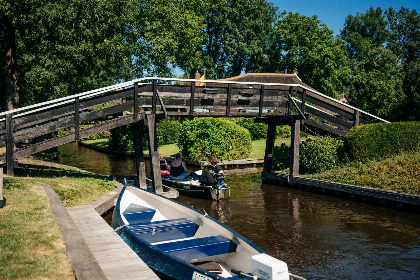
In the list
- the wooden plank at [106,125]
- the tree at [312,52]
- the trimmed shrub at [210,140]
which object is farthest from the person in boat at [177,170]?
the tree at [312,52]

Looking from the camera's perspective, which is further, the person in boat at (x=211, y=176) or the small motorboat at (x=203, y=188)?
the person in boat at (x=211, y=176)

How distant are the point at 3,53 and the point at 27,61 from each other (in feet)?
7.55

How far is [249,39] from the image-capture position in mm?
64125

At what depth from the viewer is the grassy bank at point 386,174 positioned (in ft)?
52.2

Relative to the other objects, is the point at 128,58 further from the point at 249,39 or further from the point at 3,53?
the point at 249,39

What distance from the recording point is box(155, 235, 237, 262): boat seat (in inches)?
323

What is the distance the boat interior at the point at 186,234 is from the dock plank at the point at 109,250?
0.59 m

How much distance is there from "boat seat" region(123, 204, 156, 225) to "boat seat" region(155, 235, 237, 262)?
2895mm

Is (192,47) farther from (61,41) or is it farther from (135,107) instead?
(135,107)

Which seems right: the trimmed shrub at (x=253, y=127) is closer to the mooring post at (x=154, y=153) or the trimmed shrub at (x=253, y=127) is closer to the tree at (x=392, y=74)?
the tree at (x=392, y=74)

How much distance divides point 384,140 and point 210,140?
12663 mm

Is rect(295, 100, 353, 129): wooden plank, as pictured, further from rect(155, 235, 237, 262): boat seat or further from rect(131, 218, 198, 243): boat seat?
rect(155, 235, 237, 262): boat seat

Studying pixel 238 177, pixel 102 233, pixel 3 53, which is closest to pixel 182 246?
pixel 102 233

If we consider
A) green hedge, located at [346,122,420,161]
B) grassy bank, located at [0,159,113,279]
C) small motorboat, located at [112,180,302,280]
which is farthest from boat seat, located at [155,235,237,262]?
green hedge, located at [346,122,420,161]
